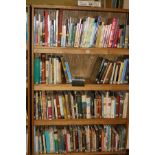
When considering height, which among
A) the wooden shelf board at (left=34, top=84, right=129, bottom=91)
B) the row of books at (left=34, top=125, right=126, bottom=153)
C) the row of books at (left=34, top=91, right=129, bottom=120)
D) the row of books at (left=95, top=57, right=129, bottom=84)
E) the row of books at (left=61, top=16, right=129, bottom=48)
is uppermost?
the row of books at (left=61, top=16, right=129, bottom=48)

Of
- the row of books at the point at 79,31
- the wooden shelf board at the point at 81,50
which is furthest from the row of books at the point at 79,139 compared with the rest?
the row of books at the point at 79,31

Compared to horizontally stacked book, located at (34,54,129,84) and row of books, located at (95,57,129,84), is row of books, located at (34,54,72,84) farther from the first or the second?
row of books, located at (95,57,129,84)

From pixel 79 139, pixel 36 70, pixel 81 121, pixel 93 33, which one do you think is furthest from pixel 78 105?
pixel 93 33

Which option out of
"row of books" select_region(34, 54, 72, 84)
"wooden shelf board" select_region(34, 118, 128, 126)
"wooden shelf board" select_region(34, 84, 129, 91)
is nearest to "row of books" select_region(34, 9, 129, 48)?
"row of books" select_region(34, 54, 72, 84)

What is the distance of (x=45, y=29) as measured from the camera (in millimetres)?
2879

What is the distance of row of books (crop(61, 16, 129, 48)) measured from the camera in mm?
2926

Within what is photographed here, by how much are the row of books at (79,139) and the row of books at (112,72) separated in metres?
0.53

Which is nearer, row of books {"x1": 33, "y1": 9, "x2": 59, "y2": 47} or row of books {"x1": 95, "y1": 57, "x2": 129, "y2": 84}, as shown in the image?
row of books {"x1": 33, "y1": 9, "x2": 59, "y2": 47}

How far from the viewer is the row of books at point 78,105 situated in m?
2.92

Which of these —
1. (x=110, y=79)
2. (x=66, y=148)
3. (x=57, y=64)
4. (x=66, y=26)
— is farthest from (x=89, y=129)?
(x=66, y=26)

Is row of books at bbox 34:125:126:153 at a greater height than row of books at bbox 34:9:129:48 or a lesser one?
lesser
